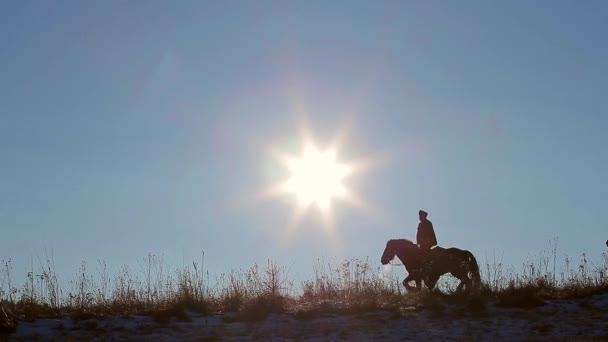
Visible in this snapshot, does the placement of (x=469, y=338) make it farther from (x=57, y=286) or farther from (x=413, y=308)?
(x=57, y=286)

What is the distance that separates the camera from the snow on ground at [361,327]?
1295cm

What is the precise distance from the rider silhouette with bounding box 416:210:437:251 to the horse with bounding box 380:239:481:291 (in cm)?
20

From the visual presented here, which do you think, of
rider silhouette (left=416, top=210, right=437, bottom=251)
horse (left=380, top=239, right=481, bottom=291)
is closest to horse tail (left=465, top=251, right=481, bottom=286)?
horse (left=380, top=239, right=481, bottom=291)

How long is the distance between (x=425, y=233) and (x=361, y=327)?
6.40 meters

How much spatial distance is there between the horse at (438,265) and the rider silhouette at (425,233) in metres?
0.20

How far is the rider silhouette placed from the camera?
19.8m

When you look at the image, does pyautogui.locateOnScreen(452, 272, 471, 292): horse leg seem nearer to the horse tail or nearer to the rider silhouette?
the horse tail

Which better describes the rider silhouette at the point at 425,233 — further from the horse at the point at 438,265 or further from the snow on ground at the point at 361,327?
the snow on ground at the point at 361,327

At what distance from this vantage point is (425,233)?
19.8 metres

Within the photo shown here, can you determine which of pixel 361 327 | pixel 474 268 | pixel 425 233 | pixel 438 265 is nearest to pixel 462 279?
pixel 474 268

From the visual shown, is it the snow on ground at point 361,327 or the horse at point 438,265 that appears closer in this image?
the snow on ground at point 361,327

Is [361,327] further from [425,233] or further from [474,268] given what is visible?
[425,233]

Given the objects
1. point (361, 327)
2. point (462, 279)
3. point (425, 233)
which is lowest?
point (361, 327)

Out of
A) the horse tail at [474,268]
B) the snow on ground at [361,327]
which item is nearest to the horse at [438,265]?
the horse tail at [474,268]
